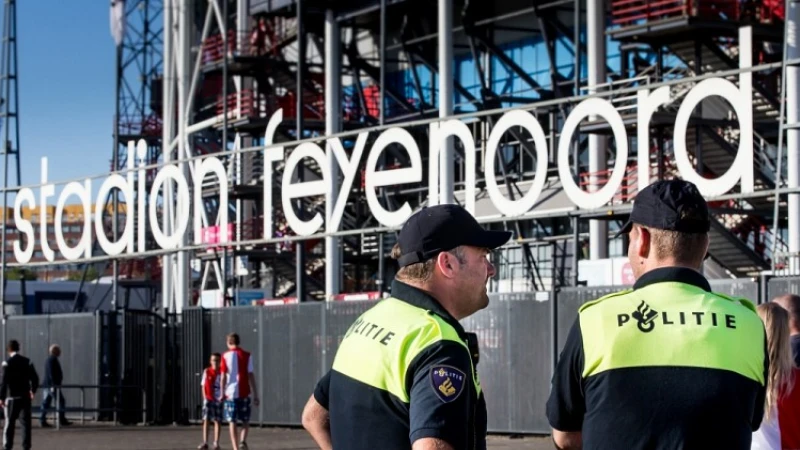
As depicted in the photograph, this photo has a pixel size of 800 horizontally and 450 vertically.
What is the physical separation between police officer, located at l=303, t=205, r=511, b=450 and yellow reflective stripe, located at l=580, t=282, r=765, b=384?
1.29 ft

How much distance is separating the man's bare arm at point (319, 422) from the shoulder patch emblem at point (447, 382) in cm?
98

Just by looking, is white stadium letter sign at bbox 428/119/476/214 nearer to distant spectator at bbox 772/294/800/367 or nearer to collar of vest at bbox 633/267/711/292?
distant spectator at bbox 772/294/800/367

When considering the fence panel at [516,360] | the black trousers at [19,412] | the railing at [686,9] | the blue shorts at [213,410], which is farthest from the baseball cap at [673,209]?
the railing at [686,9]

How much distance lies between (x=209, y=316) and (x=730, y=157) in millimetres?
11858

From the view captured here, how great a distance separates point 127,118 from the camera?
5916 cm

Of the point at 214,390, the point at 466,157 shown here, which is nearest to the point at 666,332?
the point at 214,390

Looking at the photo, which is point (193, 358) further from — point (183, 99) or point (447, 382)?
point (447, 382)

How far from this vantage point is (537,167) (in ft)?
82.1

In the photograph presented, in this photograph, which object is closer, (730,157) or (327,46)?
(730,157)

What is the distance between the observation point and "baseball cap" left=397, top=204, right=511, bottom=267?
4664mm

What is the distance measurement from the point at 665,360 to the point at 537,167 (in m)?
20.6

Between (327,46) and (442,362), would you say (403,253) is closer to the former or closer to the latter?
(442,362)

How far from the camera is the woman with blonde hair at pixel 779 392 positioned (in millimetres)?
5953

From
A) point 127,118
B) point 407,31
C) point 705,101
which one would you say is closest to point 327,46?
point 407,31
